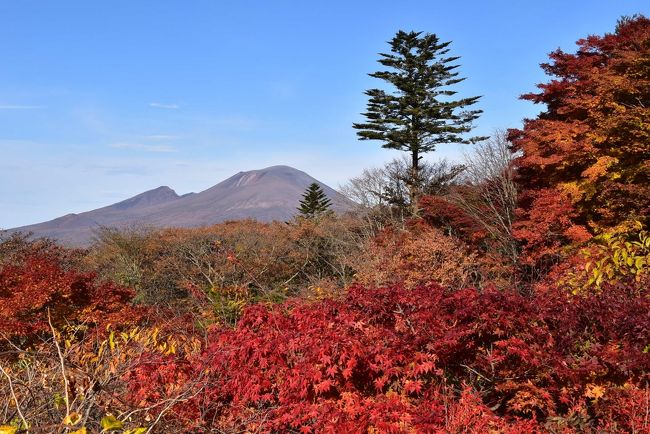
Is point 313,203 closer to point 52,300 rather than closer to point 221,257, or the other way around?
point 221,257

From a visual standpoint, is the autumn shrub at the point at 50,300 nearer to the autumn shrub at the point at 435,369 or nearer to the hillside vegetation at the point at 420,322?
the hillside vegetation at the point at 420,322

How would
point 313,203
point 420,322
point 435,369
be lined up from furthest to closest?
point 313,203 < point 420,322 < point 435,369

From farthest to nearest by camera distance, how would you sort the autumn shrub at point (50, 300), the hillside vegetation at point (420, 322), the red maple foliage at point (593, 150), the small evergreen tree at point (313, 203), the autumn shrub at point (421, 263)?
the small evergreen tree at point (313, 203) → the autumn shrub at point (421, 263) → the red maple foliage at point (593, 150) → the autumn shrub at point (50, 300) → the hillside vegetation at point (420, 322)

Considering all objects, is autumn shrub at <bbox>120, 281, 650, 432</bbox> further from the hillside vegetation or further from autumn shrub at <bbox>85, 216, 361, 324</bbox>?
autumn shrub at <bbox>85, 216, 361, 324</bbox>

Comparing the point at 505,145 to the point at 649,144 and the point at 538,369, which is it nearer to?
the point at 649,144

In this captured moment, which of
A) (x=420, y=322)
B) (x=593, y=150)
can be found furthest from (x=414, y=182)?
(x=420, y=322)

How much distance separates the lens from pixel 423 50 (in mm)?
29516

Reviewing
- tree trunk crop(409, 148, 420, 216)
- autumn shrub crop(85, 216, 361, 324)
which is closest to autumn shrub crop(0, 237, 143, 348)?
autumn shrub crop(85, 216, 361, 324)

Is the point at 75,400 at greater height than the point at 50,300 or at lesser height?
greater

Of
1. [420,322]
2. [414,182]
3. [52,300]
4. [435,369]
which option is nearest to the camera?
[435,369]

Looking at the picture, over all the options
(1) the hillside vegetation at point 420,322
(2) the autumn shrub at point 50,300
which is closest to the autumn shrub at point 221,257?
(1) the hillside vegetation at point 420,322

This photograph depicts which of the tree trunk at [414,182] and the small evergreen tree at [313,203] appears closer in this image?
the tree trunk at [414,182]

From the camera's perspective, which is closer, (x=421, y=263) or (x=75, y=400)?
(x=75, y=400)

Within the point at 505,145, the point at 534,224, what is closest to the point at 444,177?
the point at 505,145
